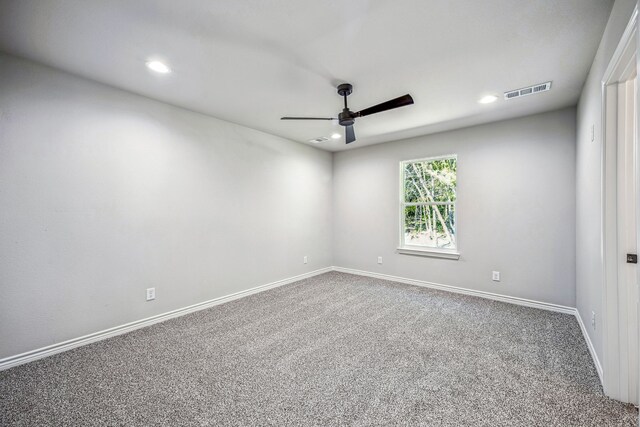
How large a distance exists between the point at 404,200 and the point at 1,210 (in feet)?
15.7

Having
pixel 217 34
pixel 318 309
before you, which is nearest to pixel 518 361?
pixel 318 309

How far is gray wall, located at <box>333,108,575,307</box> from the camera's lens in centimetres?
336

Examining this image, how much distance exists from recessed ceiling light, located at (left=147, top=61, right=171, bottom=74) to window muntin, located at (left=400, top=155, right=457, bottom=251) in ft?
12.0

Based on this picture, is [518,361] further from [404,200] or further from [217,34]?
[217,34]

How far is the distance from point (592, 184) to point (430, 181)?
7.49ft

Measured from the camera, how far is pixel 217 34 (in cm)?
196

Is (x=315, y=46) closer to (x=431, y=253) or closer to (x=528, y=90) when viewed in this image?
(x=528, y=90)

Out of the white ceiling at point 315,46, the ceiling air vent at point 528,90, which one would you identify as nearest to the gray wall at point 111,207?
the white ceiling at point 315,46

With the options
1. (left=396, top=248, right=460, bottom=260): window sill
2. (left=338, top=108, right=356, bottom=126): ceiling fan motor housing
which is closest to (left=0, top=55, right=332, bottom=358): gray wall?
(left=338, top=108, right=356, bottom=126): ceiling fan motor housing

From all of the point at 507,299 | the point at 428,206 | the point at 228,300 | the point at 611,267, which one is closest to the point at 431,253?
the point at 428,206

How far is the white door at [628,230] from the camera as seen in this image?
171 centimetres

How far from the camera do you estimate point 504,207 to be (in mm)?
3754

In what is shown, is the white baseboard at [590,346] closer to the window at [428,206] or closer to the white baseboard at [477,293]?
the white baseboard at [477,293]

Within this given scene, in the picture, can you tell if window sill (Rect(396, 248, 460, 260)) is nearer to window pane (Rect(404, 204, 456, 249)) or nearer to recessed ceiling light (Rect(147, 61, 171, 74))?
window pane (Rect(404, 204, 456, 249))
